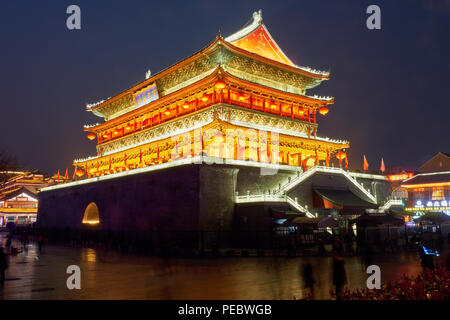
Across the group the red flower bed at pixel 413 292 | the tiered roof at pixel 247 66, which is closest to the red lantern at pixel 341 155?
the tiered roof at pixel 247 66

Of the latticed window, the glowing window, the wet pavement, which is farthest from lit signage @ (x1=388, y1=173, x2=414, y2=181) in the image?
the glowing window

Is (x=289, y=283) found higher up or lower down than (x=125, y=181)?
lower down

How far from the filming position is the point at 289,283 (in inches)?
510

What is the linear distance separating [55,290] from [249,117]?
2578 cm

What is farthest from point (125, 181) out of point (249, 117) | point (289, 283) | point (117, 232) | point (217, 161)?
point (289, 283)

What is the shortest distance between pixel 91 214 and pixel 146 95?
13.8m

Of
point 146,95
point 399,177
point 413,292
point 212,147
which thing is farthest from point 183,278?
point 399,177

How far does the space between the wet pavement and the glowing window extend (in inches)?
749

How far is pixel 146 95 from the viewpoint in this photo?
42.6 metres

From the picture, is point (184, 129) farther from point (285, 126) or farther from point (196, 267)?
point (196, 267)

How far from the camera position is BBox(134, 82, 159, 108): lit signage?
1630 inches

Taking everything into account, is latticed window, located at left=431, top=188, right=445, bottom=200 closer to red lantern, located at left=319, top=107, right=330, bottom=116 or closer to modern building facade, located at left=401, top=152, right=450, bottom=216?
modern building facade, located at left=401, top=152, right=450, bottom=216

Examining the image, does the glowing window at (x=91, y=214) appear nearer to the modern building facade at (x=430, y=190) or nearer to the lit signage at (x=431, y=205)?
the modern building facade at (x=430, y=190)

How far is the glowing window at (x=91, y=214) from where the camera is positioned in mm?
39344
